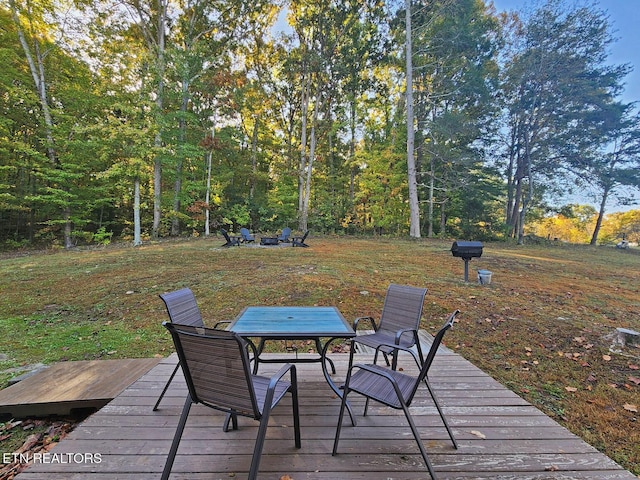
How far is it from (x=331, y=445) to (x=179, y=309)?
4.69ft

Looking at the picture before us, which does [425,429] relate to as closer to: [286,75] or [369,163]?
[369,163]

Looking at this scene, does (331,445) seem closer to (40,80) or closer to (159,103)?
(159,103)

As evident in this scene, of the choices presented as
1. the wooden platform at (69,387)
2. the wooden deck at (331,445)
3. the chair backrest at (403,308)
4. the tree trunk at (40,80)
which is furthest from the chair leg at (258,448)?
the tree trunk at (40,80)

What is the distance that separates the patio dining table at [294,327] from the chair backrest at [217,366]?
0.58 m

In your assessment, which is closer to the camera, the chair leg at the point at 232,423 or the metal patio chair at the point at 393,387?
the metal patio chair at the point at 393,387

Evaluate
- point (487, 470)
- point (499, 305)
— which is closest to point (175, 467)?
point (487, 470)

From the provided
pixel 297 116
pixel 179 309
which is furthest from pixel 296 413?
pixel 297 116

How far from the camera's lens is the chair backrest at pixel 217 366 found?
1302 millimetres

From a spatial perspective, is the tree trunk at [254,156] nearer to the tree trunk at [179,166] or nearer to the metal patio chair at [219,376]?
the tree trunk at [179,166]

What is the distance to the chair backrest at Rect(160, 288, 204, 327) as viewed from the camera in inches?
82.6

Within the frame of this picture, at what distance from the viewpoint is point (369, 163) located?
1578cm

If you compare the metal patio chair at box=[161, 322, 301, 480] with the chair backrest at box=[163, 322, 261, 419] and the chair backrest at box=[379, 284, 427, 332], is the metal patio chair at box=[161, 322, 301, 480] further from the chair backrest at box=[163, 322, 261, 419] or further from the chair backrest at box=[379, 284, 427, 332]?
the chair backrest at box=[379, 284, 427, 332]

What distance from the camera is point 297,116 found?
1878cm

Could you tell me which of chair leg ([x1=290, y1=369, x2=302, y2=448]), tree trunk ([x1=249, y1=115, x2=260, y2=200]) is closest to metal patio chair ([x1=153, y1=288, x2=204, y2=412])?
chair leg ([x1=290, y1=369, x2=302, y2=448])
